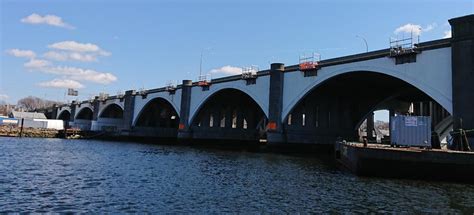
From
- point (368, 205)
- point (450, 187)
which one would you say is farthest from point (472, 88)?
point (368, 205)

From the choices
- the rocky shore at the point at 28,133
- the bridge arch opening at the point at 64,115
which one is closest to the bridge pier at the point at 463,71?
the rocky shore at the point at 28,133

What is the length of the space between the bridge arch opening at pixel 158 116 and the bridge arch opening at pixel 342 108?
162 feet

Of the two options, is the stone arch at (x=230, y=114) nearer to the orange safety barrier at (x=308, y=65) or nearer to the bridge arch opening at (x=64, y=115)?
the orange safety barrier at (x=308, y=65)

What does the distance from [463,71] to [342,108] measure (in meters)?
35.3

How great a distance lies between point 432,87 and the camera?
38875 millimetres

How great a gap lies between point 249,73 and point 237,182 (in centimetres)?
4098

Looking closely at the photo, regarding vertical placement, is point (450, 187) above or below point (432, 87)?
below

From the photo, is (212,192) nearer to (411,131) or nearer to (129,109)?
(411,131)

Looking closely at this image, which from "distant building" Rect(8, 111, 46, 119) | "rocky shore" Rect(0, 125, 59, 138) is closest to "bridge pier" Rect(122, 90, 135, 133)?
"rocky shore" Rect(0, 125, 59, 138)

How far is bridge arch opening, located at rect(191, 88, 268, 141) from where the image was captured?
87137 millimetres

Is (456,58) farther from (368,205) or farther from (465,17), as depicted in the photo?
(368,205)

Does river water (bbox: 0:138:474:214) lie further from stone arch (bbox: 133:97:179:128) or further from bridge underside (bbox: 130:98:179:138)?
stone arch (bbox: 133:97:179:128)

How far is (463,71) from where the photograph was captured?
35.4 m

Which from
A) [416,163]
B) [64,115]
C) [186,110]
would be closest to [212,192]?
[416,163]
